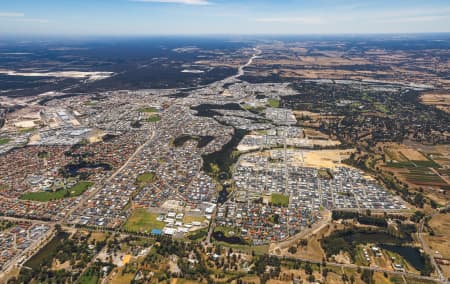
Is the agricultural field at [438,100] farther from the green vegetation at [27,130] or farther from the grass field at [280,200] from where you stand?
the green vegetation at [27,130]

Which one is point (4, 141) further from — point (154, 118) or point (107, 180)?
point (154, 118)

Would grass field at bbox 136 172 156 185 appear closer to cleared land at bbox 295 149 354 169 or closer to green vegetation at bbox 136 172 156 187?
green vegetation at bbox 136 172 156 187

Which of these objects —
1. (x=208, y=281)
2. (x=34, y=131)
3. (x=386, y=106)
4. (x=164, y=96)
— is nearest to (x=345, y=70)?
(x=386, y=106)

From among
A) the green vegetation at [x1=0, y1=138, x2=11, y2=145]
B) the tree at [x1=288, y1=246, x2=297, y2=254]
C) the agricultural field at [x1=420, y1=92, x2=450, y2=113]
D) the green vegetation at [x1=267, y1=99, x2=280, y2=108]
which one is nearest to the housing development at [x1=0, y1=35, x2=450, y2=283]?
the tree at [x1=288, y1=246, x2=297, y2=254]

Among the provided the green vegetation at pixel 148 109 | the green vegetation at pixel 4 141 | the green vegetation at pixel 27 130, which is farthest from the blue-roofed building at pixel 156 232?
the green vegetation at pixel 148 109

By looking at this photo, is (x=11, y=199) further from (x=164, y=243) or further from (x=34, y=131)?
(x=34, y=131)

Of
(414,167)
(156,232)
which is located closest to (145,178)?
(156,232)
